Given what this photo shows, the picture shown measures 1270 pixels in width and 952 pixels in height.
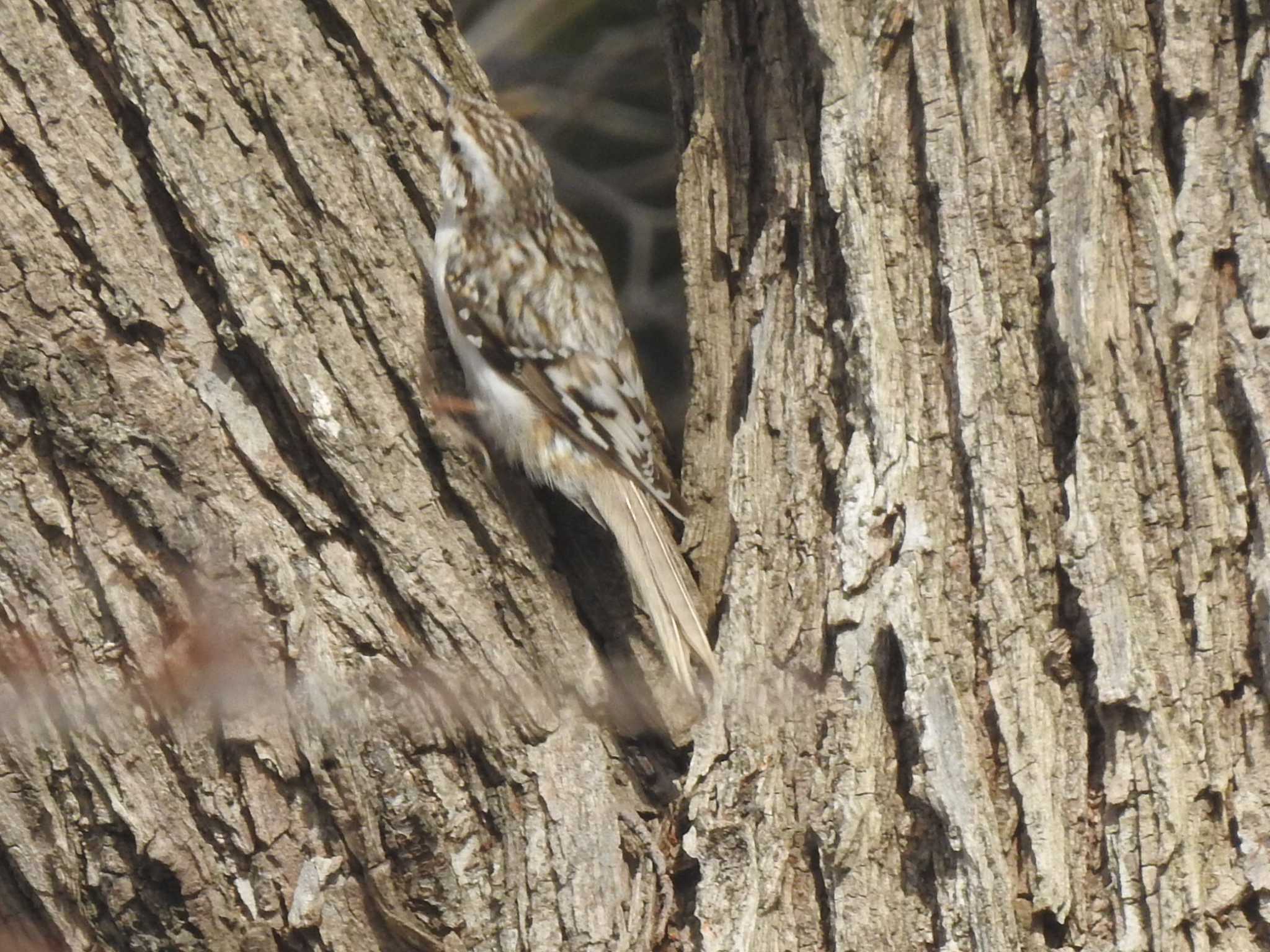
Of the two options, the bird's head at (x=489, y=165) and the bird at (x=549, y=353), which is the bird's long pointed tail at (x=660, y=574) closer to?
the bird at (x=549, y=353)

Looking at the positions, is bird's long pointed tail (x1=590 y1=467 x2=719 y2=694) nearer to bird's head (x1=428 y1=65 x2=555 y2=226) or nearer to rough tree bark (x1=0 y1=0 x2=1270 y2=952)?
rough tree bark (x1=0 y1=0 x2=1270 y2=952)

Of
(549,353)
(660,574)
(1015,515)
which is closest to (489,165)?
(549,353)

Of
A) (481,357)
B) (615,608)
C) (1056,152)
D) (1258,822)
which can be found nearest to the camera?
(1258,822)

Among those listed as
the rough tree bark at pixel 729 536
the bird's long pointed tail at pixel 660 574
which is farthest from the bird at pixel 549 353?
the rough tree bark at pixel 729 536

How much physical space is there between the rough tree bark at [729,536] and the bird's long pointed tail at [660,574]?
5 cm

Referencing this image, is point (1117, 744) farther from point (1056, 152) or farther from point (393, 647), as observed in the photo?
point (393, 647)

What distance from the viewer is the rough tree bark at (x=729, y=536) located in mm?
1680

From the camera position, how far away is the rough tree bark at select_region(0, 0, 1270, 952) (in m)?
1.68

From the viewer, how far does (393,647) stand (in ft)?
6.18

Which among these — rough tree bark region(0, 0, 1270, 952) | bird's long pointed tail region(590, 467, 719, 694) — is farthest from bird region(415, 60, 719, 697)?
rough tree bark region(0, 0, 1270, 952)

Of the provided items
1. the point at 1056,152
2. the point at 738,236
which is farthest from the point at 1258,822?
the point at 738,236

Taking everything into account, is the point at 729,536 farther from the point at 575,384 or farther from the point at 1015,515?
the point at 575,384

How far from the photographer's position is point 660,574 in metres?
2.10

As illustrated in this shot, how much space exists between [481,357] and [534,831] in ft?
3.06
